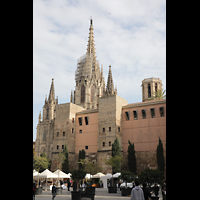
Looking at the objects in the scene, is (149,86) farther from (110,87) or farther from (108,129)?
(108,129)

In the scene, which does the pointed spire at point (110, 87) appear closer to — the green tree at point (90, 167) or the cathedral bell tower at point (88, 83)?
the cathedral bell tower at point (88, 83)

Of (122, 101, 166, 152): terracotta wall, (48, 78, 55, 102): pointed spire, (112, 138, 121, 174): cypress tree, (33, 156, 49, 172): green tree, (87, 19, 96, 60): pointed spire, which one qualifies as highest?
(87, 19, 96, 60): pointed spire

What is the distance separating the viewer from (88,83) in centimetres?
7962

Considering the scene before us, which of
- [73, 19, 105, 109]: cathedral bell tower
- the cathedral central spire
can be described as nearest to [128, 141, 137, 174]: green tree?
[73, 19, 105, 109]: cathedral bell tower

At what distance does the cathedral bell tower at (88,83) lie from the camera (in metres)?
78.9

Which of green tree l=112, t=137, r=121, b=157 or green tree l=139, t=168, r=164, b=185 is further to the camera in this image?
green tree l=112, t=137, r=121, b=157

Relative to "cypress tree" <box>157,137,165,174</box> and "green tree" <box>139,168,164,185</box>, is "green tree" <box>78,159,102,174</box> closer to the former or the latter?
"cypress tree" <box>157,137,165,174</box>

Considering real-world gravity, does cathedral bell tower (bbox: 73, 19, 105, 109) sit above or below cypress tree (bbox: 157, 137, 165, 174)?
above

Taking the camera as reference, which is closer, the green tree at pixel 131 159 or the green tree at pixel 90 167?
the green tree at pixel 131 159

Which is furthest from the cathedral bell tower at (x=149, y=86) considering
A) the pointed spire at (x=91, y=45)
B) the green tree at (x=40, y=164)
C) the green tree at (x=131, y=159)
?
the green tree at (x=40, y=164)

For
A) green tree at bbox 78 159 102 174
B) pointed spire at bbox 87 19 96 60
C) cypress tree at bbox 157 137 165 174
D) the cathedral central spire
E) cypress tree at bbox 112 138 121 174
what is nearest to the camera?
cypress tree at bbox 157 137 165 174

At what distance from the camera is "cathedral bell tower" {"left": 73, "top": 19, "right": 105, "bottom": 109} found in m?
78.9
